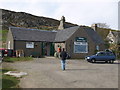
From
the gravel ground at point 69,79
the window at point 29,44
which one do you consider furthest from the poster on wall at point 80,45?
the gravel ground at point 69,79

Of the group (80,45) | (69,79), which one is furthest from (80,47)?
(69,79)

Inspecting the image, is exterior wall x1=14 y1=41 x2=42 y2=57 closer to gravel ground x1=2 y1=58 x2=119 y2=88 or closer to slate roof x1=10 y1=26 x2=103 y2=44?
slate roof x1=10 y1=26 x2=103 y2=44

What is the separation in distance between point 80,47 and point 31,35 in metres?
9.32

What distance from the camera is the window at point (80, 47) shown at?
105 feet

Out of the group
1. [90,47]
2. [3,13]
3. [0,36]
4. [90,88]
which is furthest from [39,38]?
[3,13]

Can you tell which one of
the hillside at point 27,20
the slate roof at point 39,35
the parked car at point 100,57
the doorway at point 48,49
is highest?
the hillside at point 27,20

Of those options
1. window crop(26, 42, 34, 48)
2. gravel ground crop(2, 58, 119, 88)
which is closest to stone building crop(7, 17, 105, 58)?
window crop(26, 42, 34, 48)

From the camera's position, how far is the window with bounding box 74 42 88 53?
3208 centimetres

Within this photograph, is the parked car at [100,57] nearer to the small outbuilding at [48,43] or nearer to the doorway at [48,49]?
the small outbuilding at [48,43]

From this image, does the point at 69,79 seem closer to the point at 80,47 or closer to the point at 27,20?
the point at 80,47

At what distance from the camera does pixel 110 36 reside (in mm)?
66750

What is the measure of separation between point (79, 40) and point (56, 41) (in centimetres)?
443

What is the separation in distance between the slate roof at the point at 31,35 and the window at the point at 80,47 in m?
5.42

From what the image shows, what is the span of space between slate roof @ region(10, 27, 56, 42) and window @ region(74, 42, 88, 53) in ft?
17.8
